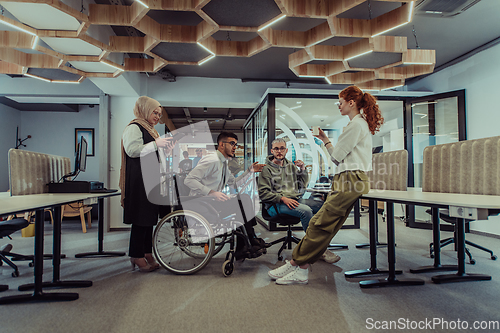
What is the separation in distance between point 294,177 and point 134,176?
5.46ft

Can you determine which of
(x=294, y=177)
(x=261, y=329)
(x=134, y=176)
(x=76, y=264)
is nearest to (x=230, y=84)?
(x=294, y=177)

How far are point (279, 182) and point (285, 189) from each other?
0.10m

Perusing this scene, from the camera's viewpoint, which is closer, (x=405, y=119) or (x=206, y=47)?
(x=206, y=47)

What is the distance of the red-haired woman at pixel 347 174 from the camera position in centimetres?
200

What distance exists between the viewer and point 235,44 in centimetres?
342

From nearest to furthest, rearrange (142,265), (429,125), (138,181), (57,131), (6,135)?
1. (138,181)
2. (142,265)
3. (429,125)
4. (6,135)
5. (57,131)

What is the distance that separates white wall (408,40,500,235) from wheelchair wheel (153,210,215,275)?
166 inches

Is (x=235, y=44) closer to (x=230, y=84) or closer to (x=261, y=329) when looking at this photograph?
(x=230, y=84)

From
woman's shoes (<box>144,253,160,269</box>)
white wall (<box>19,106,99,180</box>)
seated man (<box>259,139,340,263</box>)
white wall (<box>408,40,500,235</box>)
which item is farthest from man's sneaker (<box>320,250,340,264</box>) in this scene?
white wall (<box>19,106,99,180</box>)

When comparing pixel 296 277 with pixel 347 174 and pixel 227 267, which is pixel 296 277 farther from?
pixel 347 174

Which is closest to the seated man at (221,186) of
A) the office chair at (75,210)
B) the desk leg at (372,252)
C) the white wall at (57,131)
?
the desk leg at (372,252)

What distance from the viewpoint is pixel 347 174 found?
202 centimetres

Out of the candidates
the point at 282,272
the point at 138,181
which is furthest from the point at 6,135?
the point at 282,272

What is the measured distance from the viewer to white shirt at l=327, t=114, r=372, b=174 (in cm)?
201
